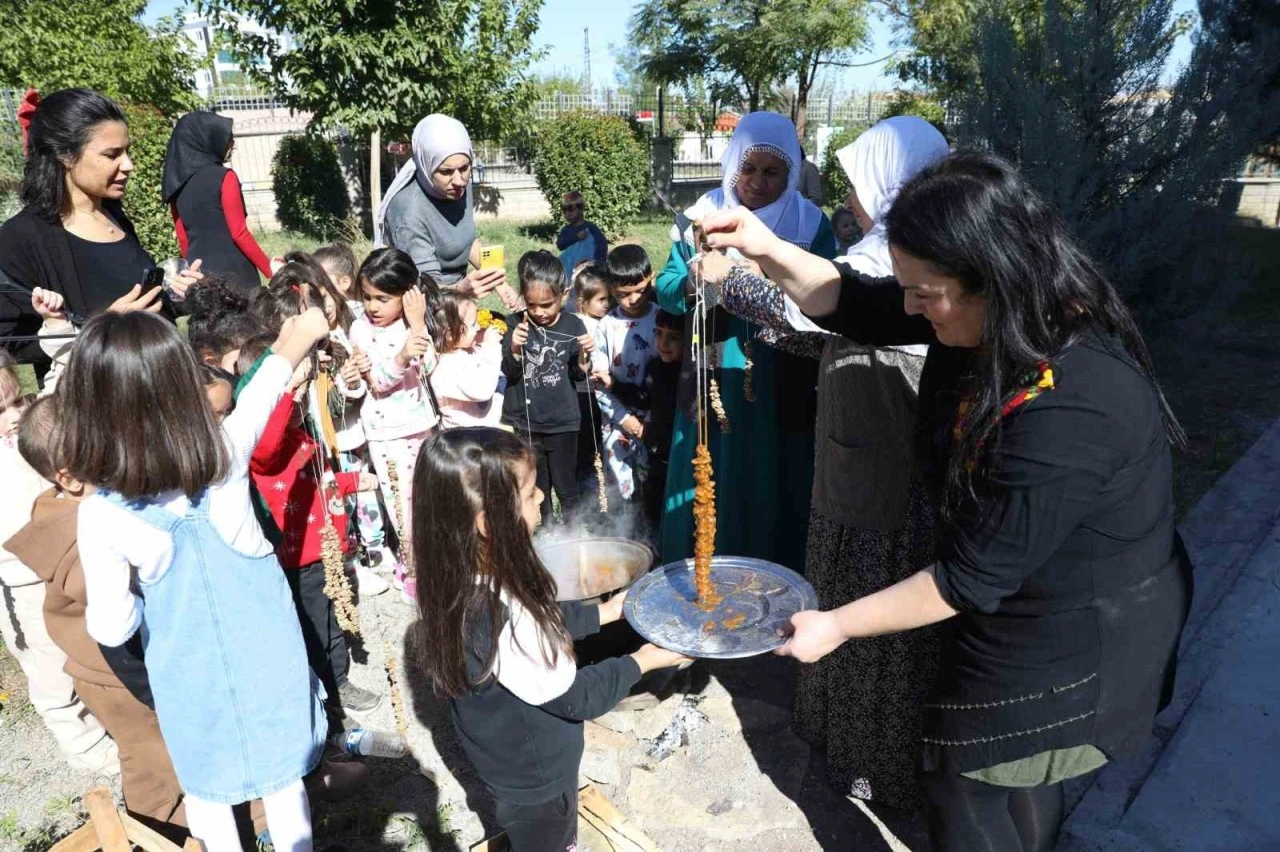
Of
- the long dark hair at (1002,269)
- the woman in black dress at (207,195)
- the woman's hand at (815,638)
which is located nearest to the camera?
the long dark hair at (1002,269)

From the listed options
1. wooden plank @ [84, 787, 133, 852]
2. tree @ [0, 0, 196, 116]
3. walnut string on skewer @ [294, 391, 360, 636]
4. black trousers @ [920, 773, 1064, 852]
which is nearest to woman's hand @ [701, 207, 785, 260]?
black trousers @ [920, 773, 1064, 852]

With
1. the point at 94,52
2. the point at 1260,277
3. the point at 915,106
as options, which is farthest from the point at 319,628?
the point at 915,106

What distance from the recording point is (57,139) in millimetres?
3441

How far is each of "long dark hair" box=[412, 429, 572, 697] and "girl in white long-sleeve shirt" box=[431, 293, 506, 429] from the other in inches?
84.6

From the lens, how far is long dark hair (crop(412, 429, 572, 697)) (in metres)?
2.05

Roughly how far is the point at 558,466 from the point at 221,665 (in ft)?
8.09

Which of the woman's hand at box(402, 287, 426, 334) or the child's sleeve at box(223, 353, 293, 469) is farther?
the woman's hand at box(402, 287, 426, 334)

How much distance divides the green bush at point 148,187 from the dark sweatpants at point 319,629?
1134cm

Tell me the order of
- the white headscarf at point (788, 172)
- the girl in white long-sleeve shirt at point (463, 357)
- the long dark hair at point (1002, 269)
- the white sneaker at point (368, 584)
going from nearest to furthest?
1. the long dark hair at point (1002, 269)
2. the white headscarf at point (788, 172)
3. the girl in white long-sleeve shirt at point (463, 357)
4. the white sneaker at point (368, 584)

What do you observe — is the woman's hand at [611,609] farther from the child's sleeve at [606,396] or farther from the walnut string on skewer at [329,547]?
the child's sleeve at [606,396]

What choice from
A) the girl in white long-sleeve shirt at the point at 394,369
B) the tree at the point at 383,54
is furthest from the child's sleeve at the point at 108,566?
the tree at the point at 383,54

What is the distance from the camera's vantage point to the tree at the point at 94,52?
37.9 ft

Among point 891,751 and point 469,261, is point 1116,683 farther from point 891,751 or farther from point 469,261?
point 469,261

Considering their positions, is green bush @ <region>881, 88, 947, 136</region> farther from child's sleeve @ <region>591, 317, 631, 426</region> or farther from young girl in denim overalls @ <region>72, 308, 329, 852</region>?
young girl in denim overalls @ <region>72, 308, 329, 852</region>
